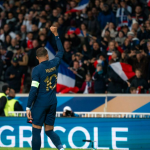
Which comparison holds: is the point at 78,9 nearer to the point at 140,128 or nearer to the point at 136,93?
the point at 136,93

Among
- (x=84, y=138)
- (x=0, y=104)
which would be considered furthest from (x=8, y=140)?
(x=84, y=138)

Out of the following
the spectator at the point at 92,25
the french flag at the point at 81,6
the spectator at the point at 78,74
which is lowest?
the spectator at the point at 78,74

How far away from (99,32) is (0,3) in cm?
648

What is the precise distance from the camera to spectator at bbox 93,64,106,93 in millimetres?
12945

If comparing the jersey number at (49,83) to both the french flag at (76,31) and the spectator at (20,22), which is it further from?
the spectator at (20,22)

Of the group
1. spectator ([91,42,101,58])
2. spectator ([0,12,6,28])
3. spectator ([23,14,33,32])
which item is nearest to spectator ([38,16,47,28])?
spectator ([23,14,33,32])

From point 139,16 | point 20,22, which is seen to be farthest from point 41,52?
point 20,22

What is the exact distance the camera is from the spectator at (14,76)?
14555 mm

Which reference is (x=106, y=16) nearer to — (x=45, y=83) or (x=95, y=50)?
(x=95, y=50)

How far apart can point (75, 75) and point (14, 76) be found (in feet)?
7.87

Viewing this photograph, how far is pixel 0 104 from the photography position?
1068 centimetres

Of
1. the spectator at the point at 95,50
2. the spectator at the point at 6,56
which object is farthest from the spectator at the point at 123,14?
the spectator at the point at 6,56

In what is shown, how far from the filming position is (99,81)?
42.5ft

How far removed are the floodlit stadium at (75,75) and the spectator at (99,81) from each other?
0.03 metres
